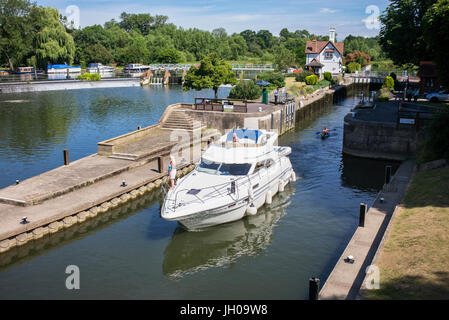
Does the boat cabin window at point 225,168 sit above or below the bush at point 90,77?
below

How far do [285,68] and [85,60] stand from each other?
187ft

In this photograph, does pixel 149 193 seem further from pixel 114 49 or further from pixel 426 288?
pixel 114 49

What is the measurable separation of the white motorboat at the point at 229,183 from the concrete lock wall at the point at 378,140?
10.1 metres

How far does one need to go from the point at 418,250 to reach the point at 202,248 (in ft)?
29.0

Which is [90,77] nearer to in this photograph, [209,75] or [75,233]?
[209,75]

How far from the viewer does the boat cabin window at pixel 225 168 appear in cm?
2152

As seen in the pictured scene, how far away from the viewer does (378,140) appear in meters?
32.7

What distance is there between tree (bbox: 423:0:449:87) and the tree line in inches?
2863

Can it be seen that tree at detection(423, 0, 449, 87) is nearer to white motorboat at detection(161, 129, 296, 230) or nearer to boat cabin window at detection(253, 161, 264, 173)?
white motorboat at detection(161, 129, 296, 230)

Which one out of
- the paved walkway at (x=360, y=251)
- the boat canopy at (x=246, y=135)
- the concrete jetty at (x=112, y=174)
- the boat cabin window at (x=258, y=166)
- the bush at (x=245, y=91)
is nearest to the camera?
the paved walkway at (x=360, y=251)

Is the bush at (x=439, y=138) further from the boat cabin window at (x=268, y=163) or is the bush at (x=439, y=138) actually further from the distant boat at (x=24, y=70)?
the distant boat at (x=24, y=70)

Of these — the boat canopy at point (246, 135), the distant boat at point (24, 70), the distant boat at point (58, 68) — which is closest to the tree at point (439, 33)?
the boat canopy at point (246, 135)

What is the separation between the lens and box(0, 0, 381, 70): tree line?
90812 mm

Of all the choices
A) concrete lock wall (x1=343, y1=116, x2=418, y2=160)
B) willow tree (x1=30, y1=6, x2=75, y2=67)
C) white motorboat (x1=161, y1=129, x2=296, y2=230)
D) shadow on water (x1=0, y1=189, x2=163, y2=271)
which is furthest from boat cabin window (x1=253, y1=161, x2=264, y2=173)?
willow tree (x1=30, y1=6, x2=75, y2=67)
